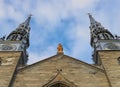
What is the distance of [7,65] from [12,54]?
1.45 meters

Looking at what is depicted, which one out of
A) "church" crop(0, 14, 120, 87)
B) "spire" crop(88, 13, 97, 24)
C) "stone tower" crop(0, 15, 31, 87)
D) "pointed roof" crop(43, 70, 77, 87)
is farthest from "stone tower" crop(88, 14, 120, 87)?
"stone tower" crop(0, 15, 31, 87)

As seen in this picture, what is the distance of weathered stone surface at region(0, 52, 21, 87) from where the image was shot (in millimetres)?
16219

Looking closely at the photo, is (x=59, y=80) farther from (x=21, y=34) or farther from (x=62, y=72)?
(x=21, y=34)

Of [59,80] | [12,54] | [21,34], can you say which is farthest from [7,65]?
[21,34]

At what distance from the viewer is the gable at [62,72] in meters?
16.3

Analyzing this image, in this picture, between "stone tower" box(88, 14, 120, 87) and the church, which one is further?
"stone tower" box(88, 14, 120, 87)

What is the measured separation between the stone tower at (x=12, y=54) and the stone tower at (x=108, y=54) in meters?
5.13

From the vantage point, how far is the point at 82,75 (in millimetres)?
16859

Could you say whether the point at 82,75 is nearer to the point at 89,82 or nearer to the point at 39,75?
the point at 89,82

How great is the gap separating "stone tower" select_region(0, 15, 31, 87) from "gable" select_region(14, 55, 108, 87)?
1.76 ft

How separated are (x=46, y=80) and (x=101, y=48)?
17.6 ft

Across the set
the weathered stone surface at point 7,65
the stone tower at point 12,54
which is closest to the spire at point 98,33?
the stone tower at point 12,54

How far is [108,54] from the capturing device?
62.2 ft

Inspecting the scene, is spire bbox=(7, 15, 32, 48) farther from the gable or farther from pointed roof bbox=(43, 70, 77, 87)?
pointed roof bbox=(43, 70, 77, 87)
